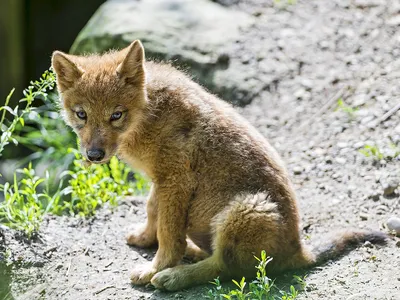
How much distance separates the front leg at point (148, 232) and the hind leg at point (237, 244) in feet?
2.54

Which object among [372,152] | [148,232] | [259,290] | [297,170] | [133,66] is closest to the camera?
[259,290]

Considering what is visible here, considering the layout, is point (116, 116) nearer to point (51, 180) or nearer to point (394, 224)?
point (394, 224)

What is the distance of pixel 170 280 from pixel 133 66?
1846 mm

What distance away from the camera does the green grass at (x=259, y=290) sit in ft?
15.8

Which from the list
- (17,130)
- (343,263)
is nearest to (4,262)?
(343,263)

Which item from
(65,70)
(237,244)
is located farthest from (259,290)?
(65,70)

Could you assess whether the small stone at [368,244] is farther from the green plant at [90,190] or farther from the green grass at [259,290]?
Answer: the green plant at [90,190]

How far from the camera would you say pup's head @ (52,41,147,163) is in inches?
218

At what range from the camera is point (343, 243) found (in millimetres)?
5828

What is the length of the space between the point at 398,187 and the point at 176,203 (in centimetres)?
244

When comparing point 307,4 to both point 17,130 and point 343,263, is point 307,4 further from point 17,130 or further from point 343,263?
point 343,263

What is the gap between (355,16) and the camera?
31.5 feet

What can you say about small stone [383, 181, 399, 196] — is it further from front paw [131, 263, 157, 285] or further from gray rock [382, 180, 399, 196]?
front paw [131, 263, 157, 285]

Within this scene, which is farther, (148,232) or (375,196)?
(375,196)
